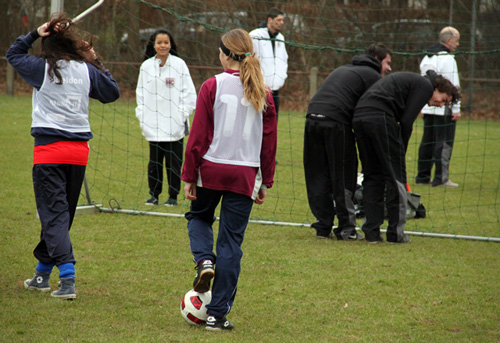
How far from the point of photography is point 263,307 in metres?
4.21

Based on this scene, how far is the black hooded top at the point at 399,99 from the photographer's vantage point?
5969 mm

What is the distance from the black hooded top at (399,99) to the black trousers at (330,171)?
27cm

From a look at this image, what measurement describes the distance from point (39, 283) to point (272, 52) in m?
6.25

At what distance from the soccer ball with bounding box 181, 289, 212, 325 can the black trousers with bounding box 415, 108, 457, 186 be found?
20.8 feet

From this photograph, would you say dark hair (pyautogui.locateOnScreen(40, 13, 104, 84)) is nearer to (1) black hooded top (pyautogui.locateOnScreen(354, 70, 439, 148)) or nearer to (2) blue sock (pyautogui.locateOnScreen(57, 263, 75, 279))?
(2) blue sock (pyautogui.locateOnScreen(57, 263, 75, 279))

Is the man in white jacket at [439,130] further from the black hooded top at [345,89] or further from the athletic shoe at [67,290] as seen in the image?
the athletic shoe at [67,290]

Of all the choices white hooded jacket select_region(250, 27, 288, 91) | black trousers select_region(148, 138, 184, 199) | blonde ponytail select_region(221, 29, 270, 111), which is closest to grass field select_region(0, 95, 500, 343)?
black trousers select_region(148, 138, 184, 199)

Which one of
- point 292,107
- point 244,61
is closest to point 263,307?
point 244,61

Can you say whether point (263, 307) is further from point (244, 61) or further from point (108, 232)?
point (108, 232)

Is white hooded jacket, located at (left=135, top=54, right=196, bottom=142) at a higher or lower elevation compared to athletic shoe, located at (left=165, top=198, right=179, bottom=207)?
higher

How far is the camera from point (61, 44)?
412cm

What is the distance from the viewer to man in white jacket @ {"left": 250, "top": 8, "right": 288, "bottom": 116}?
374 inches

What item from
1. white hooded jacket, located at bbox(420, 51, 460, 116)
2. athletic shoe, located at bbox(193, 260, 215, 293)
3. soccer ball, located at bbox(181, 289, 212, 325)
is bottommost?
soccer ball, located at bbox(181, 289, 212, 325)

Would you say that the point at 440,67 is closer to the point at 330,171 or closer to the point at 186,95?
the point at 186,95
